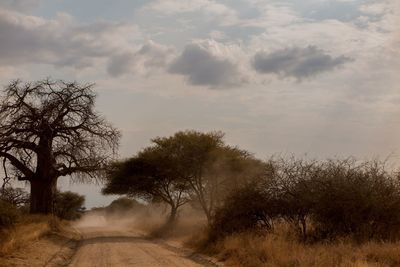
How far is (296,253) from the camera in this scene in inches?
651

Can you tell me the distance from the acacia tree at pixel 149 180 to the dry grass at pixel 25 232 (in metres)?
7.62

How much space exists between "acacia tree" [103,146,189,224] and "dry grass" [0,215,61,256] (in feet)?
25.0

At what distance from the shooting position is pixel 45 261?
18703 mm

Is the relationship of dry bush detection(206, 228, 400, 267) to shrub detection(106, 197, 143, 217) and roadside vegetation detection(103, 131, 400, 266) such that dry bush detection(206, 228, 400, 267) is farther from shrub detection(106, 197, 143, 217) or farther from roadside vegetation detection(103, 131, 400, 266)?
shrub detection(106, 197, 143, 217)

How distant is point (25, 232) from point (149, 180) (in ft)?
56.5

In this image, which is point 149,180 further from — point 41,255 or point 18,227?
point 41,255

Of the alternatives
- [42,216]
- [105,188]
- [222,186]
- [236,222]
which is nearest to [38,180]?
[42,216]

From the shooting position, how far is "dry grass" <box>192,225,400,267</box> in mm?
14523

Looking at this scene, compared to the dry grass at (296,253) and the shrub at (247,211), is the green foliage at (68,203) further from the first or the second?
the dry grass at (296,253)

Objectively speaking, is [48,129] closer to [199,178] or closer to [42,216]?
[42,216]

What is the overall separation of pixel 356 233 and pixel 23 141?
2181 centimetres

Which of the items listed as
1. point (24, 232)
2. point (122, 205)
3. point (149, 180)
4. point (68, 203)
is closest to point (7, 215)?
point (24, 232)

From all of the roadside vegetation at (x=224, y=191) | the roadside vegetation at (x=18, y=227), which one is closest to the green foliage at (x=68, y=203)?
the roadside vegetation at (x=224, y=191)

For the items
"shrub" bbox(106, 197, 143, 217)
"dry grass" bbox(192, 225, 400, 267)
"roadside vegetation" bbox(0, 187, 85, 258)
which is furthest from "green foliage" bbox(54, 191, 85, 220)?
"dry grass" bbox(192, 225, 400, 267)
